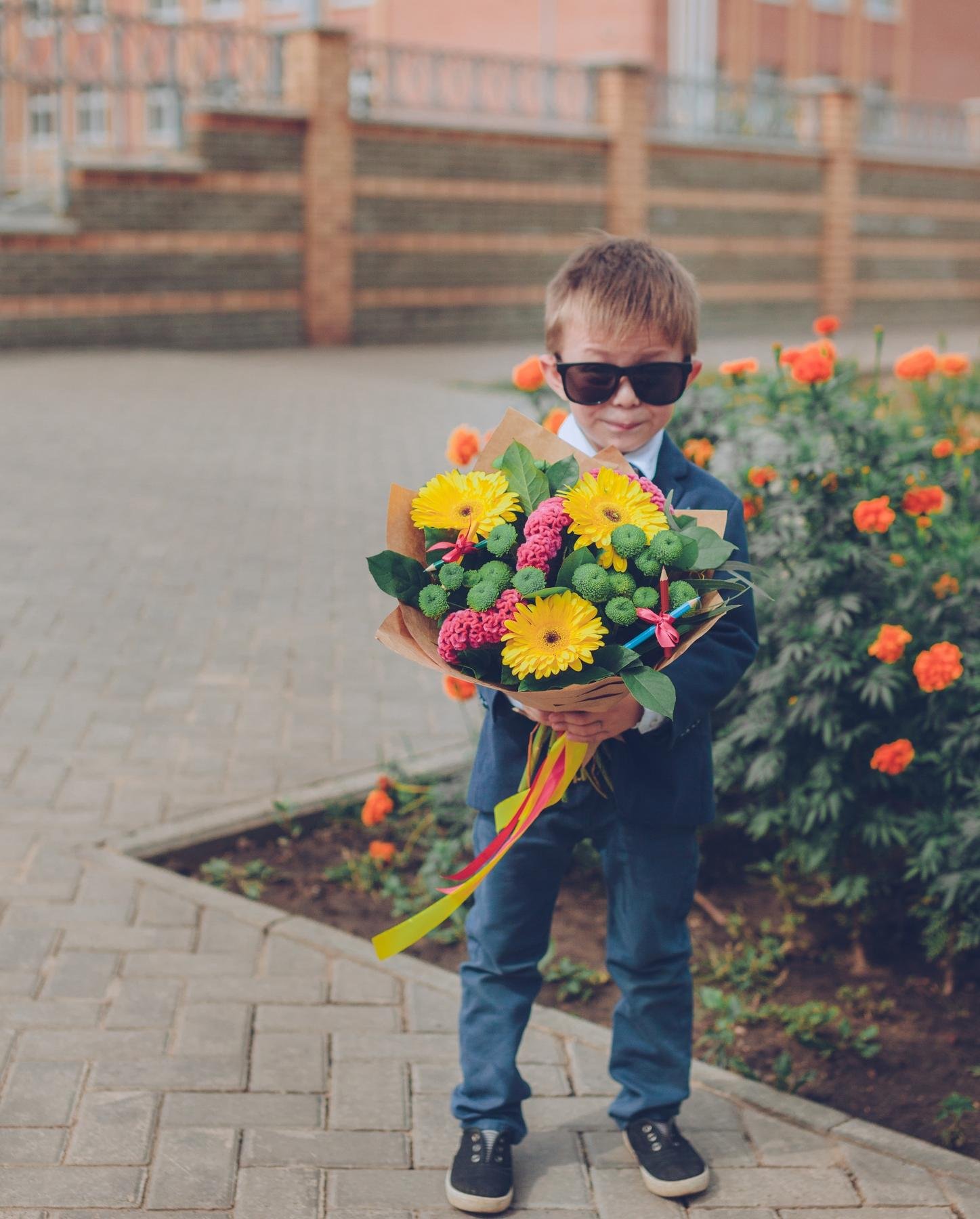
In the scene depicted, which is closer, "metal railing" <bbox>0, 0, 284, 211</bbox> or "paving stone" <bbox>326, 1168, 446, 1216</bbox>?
"paving stone" <bbox>326, 1168, 446, 1216</bbox>

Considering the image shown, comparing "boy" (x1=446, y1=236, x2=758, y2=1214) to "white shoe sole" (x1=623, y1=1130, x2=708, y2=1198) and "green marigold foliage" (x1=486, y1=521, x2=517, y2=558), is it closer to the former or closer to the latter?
"white shoe sole" (x1=623, y1=1130, x2=708, y2=1198)

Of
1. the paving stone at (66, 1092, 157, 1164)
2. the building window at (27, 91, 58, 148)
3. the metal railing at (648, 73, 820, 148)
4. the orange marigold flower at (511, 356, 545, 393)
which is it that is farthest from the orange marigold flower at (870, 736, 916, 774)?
the building window at (27, 91, 58, 148)

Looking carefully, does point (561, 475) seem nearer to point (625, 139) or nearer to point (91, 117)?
point (625, 139)

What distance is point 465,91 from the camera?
21.4 m

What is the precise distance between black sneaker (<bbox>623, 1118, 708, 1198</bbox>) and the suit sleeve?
2.41 ft

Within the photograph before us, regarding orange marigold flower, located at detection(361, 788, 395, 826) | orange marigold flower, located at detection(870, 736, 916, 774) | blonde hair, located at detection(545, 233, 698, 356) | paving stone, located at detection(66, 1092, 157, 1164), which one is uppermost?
blonde hair, located at detection(545, 233, 698, 356)

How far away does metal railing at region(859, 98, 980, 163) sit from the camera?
86.6 feet

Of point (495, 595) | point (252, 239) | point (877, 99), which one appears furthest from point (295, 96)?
point (495, 595)

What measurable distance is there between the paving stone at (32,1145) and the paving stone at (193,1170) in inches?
7.1

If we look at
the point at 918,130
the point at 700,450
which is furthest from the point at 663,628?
the point at 918,130

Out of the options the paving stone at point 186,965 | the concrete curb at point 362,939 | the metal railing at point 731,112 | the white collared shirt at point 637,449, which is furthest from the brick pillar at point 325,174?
the white collared shirt at point 637,449

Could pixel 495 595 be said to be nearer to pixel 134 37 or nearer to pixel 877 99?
pixel 134 37

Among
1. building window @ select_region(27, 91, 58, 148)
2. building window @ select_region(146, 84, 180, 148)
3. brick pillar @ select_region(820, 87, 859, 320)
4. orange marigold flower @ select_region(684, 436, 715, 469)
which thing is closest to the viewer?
orange marigold flower @ select_region(684, 436, 715, 469)

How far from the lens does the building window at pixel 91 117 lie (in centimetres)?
2517
